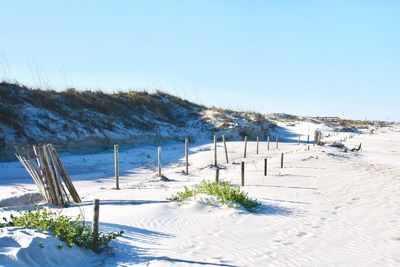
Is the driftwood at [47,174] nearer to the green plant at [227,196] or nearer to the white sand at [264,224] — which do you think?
the white sand at [264,224]

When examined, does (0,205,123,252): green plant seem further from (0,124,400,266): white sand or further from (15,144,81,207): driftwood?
(15,144,81,207): driftwood

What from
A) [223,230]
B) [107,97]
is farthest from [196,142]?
[223,230]

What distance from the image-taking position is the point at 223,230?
8414 millimetres

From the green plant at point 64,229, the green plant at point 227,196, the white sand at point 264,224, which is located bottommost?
the white sand at point 264,224

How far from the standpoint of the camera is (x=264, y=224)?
910 cm

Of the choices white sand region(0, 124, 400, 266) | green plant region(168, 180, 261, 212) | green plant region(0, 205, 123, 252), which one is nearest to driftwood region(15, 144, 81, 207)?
white sand region(0, 124, 400, 266)

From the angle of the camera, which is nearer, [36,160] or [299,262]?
[299,262]

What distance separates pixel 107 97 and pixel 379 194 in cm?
2708

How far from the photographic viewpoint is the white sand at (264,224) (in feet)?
22.3

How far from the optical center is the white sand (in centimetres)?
680

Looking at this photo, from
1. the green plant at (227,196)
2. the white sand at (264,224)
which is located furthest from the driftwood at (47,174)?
the green plant at (227,196)

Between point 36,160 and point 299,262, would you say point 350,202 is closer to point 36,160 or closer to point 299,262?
point 299,262

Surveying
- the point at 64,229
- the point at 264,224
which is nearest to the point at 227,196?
the point at 264,224

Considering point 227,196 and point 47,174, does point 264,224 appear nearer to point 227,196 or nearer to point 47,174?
point 227,196
